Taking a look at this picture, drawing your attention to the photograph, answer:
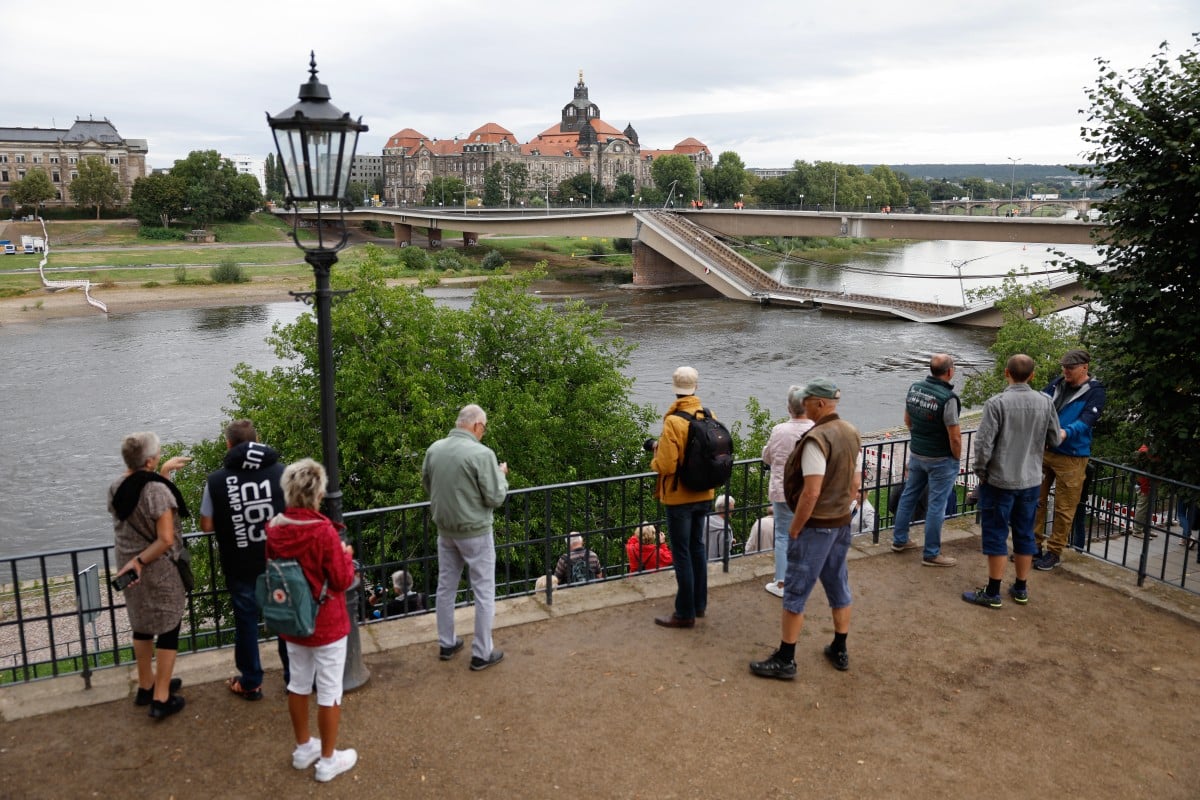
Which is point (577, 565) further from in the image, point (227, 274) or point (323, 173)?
point (227, 274)

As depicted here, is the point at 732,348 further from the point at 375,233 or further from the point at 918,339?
the point at 375,233

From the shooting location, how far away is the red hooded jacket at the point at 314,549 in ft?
15.8

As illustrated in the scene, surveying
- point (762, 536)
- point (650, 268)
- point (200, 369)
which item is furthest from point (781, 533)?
point (650, 268)

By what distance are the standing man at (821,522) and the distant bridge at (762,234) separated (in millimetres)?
45398

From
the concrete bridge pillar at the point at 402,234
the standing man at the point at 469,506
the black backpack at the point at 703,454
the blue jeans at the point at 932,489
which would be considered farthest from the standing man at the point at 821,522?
the concrete bridge pillar at the point at 402,234

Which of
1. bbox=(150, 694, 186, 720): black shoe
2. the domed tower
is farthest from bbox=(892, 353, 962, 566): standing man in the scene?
the domed tower

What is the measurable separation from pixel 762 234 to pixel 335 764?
65.4 meters

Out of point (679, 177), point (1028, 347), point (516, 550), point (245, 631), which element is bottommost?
point (516, 550)

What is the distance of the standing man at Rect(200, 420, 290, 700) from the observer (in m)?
5.50

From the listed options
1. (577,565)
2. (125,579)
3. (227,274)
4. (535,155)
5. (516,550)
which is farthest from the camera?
(535,155)

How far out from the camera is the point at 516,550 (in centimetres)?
1482

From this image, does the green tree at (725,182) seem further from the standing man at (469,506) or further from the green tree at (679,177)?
the standing man at (469,506)

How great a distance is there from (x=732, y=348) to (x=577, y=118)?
149607 millimetres

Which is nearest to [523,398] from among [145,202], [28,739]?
[28,739]
